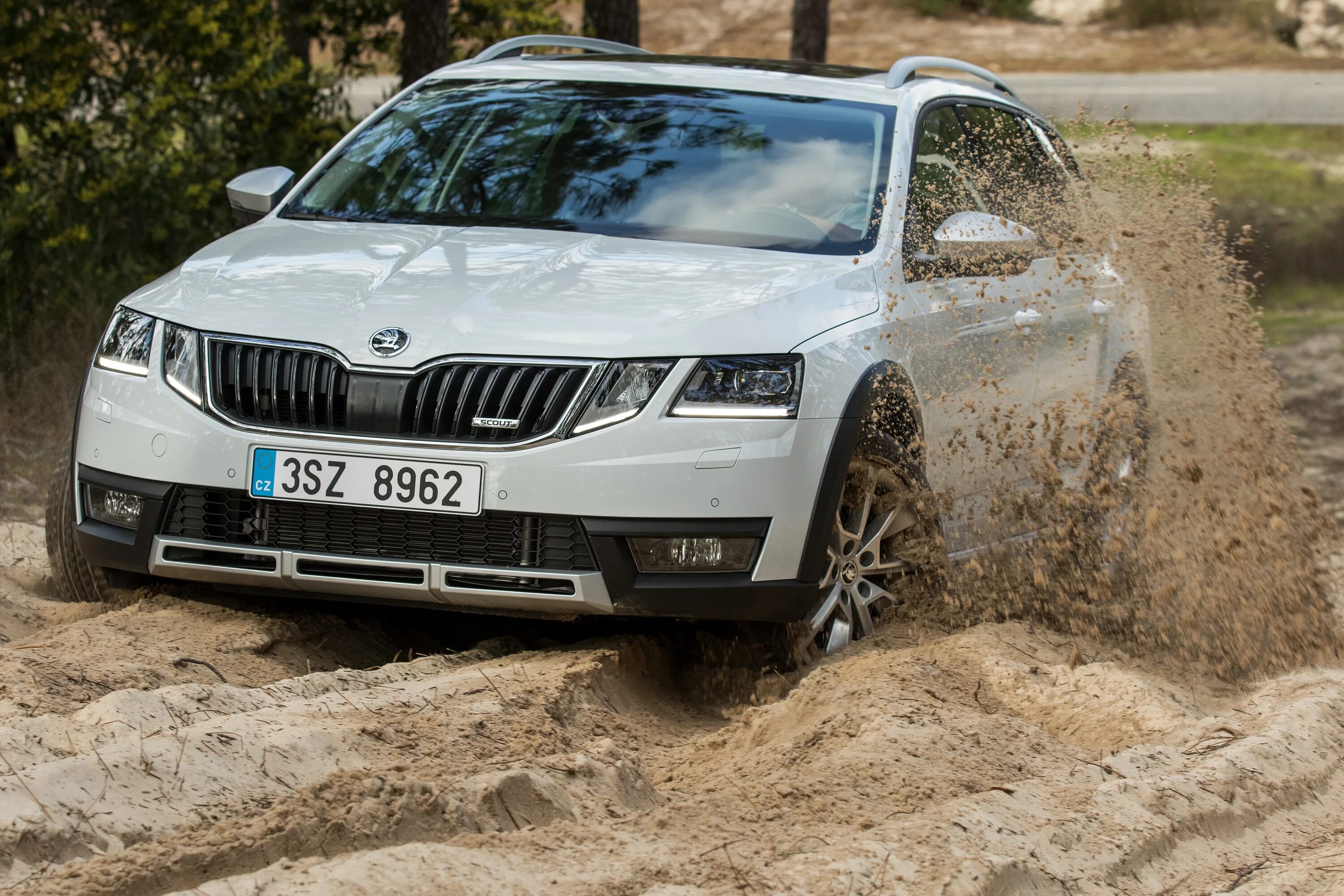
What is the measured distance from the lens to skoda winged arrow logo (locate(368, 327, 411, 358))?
4.32 m

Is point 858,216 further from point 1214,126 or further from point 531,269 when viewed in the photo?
point 1214,126

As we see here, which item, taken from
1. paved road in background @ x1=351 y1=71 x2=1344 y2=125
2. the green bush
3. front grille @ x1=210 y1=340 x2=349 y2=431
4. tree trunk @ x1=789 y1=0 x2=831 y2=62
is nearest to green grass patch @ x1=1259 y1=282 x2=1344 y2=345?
paved road in background @ x1=351 y1=71 x2=1344 y2=125

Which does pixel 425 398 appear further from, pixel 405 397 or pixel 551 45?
pixel 551 45

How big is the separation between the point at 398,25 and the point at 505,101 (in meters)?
7.91

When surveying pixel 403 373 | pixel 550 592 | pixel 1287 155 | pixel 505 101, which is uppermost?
pixel 505 101

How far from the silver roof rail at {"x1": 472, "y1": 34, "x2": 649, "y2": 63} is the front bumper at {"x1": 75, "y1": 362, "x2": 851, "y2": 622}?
255 cm

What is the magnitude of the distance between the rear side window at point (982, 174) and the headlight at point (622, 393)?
4.06ft

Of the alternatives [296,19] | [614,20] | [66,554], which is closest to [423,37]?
[296,19]

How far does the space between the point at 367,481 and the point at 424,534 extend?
0.20m

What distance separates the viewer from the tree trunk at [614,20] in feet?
40.1

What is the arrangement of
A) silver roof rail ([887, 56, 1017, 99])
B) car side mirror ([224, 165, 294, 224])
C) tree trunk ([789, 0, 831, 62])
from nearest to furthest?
car side mirror ([224, 165, 294, 224]) < silver roof rail ([887, 56, 1017, 99]) < tree trunk ([789, 0, 831, 62])

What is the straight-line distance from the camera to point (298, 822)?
117 inches

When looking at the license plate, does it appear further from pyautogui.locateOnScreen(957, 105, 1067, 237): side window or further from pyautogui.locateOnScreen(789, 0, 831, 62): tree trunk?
pyautogui.locateOnScreen(789, 0, 831, 62): tree trunk

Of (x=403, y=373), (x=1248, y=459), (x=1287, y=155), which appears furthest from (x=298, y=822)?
(x=1287, y=155)
